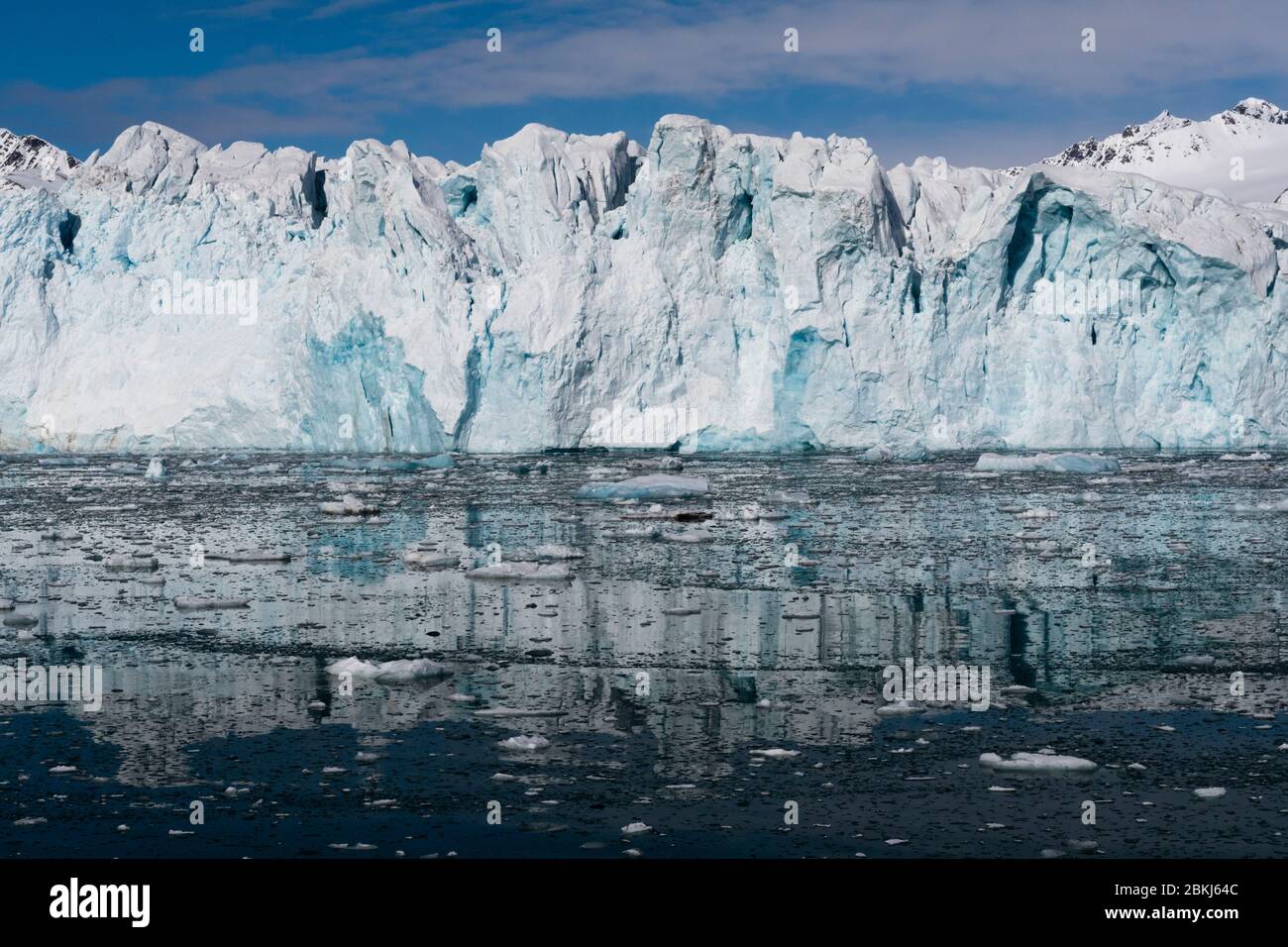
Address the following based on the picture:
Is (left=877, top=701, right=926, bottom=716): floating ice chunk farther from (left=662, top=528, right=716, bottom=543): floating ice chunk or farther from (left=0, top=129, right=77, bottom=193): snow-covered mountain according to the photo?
(left=0, top=129, right=77, bottom=193): snow-covered mountain

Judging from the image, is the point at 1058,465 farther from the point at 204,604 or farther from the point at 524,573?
the point at 204,604

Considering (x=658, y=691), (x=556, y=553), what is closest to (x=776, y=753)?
(x=658, y=691)

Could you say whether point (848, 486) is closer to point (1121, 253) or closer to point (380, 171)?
point (1121, 253)

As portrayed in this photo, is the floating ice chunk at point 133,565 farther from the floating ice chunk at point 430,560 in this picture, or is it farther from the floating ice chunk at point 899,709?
the floating ice chunk at point 899,709

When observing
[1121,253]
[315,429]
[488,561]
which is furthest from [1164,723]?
[315,429]

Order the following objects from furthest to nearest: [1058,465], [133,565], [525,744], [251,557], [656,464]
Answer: [656,464], [1058,465], [251,557], [133,565], [525,744]

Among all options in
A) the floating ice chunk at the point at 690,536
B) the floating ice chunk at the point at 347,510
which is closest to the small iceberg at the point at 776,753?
the floating ice chunk at the point at 690,536

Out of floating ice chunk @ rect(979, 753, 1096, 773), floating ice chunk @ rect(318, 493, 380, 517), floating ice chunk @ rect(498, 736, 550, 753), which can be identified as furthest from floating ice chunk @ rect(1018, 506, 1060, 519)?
floating ice chunk @ rect(498, 736, 550, 753)
